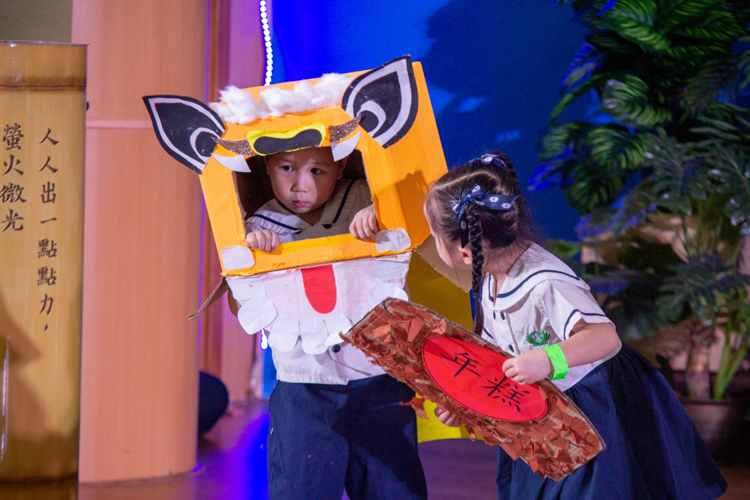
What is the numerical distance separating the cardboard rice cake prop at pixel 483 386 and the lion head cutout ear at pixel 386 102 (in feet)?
1.34

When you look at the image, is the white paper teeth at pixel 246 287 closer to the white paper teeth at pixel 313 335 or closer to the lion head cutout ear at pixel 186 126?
the white paper teeth at pixel 313 335

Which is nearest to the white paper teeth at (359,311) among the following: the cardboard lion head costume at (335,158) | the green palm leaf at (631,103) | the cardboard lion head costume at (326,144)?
the cardboard lion head costume at (335,158)

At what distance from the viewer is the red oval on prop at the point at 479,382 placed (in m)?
1.01

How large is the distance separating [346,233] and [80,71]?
0.87 m

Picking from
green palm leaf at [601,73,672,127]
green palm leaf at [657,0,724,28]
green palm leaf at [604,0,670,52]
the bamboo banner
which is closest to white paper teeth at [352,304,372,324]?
the bamboo banner

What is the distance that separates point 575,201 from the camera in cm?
279

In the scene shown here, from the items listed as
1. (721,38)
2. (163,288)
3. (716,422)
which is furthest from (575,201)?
(163,288)

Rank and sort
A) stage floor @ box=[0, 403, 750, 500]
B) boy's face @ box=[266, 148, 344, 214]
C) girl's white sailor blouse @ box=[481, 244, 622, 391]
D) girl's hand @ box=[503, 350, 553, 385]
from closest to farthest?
girl's hand @ box=[503, 350, 553, 385] → girl's white sailor blouse @ box=[481, 244, 622, 391] → boy's face @ box=[266, 148, 344, 214] → stage floor @ box=[0, 403, 750, 500]

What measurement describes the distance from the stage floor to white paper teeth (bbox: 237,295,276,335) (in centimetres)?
83

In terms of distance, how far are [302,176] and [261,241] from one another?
0.17 metres

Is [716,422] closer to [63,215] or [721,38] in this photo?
[721,38]

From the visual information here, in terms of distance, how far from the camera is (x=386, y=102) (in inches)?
50.4

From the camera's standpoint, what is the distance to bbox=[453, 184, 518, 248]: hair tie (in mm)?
1129

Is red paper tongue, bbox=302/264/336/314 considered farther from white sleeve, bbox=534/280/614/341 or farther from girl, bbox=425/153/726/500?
white sleeve, bbox=534/280/614/341
